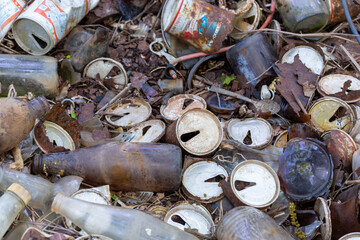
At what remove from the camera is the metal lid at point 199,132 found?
264 cm

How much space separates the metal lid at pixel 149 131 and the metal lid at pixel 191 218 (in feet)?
1.88

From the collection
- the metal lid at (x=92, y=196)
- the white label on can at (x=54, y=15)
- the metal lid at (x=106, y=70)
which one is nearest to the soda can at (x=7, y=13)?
the white label on can at (x=54, y=15)

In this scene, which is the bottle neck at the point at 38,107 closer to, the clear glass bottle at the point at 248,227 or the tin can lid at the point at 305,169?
the clear glass bottle at the point at 248,227

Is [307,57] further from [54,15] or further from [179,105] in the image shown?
[54,15]

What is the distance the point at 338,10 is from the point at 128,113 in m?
2.25

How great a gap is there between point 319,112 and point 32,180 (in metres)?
2.31

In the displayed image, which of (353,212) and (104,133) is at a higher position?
(104,133)

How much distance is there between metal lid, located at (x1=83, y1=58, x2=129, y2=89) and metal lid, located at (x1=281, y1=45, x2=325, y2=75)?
154 centimetres

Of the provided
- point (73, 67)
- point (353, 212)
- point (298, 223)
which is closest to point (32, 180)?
point (73, 67)

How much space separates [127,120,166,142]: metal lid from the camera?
281 cm

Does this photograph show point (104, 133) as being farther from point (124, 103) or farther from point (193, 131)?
point (193, 131)

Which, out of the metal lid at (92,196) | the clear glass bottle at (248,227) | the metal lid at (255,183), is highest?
the metal lid at (92,196)

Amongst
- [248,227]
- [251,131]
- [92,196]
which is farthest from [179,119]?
[248,227]

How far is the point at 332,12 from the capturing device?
136 inches
